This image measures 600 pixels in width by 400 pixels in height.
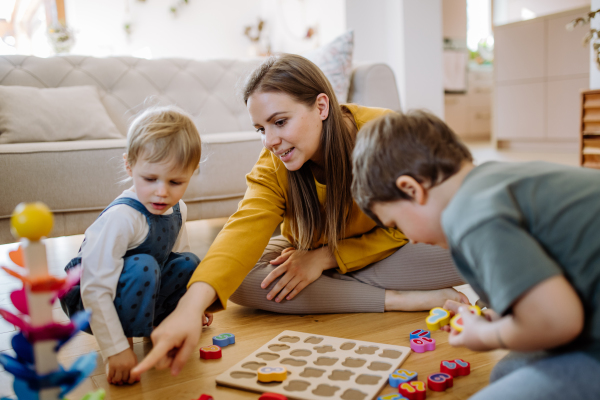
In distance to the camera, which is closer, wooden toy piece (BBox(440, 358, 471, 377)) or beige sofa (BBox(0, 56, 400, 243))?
wooden toy piece (BBox(440, 358, 471, 377))

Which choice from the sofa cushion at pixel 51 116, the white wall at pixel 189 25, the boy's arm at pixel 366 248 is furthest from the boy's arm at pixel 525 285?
the white wall at pixel 189 25

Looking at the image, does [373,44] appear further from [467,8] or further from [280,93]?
[467,8]

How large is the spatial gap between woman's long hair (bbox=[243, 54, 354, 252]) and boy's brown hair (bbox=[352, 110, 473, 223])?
0.45 meters

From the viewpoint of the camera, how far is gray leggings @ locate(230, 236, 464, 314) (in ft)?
4.24

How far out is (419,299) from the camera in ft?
4.19

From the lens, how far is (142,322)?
1.00 m

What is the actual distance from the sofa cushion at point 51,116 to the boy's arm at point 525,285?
187cm

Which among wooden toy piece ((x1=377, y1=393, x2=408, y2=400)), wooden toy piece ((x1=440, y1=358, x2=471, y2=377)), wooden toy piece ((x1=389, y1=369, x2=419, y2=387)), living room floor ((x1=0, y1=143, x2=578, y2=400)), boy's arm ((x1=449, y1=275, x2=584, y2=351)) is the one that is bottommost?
living room floor ((x1=0, y1=143, x2=578, y2=400))

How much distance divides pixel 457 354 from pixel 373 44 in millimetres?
3006

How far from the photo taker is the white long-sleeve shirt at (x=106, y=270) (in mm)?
917

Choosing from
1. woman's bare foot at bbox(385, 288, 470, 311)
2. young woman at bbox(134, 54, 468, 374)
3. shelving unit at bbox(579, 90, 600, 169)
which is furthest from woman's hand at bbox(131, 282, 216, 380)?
shelving unit at bbox(579, 90, 600, 169)

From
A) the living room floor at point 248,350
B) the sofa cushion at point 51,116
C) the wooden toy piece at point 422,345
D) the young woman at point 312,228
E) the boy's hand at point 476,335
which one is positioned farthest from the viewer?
the sofa cushion at point 51,116

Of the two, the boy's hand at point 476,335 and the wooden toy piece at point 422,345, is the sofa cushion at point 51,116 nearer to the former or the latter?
the wooden toy piece at point 422,345

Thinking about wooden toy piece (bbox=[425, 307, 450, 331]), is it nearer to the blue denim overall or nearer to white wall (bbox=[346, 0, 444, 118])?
the blue denim overall
